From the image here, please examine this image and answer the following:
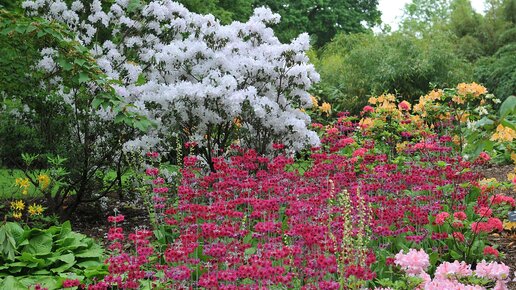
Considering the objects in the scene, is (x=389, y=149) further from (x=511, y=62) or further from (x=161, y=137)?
(x=511, y=62)

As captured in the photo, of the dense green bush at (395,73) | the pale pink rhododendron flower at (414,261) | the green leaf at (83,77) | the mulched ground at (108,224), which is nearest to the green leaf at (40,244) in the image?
the mulched ground at (108,224)

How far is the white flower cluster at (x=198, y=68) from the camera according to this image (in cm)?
614

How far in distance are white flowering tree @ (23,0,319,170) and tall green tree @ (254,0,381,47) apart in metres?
19.7

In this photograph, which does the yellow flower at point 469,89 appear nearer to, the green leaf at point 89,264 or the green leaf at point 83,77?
the green leaf at point 83,77

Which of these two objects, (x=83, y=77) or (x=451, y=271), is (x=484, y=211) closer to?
(x=451, y=271)

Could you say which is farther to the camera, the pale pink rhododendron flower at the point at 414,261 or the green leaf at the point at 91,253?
the green leaf at the point at 91,253

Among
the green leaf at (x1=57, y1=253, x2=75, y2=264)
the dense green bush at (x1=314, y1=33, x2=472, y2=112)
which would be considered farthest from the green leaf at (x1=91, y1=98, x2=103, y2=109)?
the dense green bush at (x1=314, y1=33, x2=472, y2=112)

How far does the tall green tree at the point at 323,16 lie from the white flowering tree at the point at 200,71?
776 inches

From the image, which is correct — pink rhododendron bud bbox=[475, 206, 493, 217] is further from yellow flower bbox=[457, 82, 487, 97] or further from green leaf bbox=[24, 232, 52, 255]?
yellow flower bbox=[457, 82, 487, 97]

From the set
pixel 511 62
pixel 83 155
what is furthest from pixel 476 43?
pixel 83 155

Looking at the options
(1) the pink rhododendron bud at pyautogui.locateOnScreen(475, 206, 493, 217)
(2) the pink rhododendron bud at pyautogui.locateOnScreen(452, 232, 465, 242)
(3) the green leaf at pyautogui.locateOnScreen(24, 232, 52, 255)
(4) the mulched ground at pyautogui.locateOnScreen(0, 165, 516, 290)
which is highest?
(1) the pink rhododendron bud at pyautogui.locateOnScreen(475, 206, 493, 217)

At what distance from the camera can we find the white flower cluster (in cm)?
614

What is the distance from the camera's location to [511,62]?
13930 mm

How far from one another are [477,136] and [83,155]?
5.06 metres
